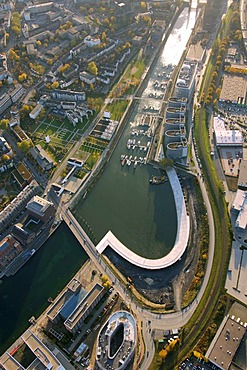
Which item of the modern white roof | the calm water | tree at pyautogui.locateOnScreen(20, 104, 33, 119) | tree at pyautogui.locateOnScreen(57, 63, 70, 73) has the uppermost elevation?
the modern white roof

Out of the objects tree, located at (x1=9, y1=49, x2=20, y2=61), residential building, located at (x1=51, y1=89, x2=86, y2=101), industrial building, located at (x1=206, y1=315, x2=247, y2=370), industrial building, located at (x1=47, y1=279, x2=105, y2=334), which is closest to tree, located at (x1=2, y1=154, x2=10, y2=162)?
residential building, located at (x1=51, y1=89, x2=86, y2=101)

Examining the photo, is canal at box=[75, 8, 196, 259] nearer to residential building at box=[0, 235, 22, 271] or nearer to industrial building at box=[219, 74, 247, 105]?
residential building at box=[0, 235, 22, 271]

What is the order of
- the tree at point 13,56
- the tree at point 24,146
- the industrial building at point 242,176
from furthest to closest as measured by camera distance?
1. the tree at point 13,56
2. the tree at point 24,146
3. the industrial building at point 242,176

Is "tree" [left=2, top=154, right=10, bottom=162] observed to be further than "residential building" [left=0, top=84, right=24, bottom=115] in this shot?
No

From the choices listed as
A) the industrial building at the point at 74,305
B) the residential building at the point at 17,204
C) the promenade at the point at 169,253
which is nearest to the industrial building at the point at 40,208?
the residential building at the point at 17,204

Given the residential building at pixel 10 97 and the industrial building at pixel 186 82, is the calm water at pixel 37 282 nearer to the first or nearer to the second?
the residential building at pixel 10 97

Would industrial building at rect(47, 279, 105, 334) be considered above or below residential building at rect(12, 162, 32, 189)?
below
